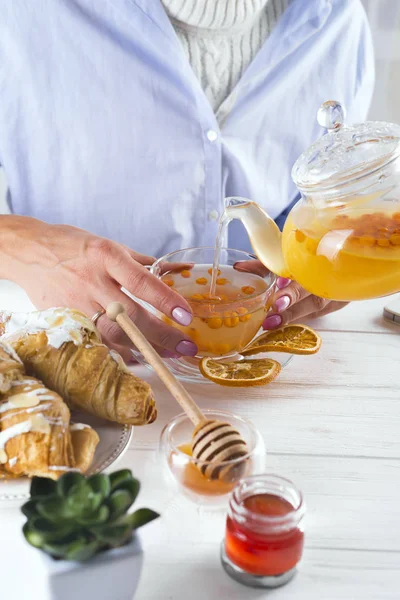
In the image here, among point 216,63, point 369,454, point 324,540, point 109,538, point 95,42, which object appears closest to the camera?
point 109,538

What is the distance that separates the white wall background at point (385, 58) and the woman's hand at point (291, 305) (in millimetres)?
1418

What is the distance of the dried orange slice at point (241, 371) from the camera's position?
95 centimetres

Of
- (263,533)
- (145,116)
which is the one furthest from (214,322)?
(145,116)

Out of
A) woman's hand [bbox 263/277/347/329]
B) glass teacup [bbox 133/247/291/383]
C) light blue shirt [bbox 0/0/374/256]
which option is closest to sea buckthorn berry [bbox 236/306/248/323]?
glass teacup [bbox 133/247/291/383]

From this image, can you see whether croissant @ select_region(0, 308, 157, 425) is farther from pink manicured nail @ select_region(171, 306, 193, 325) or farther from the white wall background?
the white wall background

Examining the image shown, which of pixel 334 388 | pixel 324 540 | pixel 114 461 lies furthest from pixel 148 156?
pixel 324 540

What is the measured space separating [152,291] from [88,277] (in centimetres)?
14

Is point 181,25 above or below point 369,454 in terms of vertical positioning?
above

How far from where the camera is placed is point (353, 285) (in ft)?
2.89

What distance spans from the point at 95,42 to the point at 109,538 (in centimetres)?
108

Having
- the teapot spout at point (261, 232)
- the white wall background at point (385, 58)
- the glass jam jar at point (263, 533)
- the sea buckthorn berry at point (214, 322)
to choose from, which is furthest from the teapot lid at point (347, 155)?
the white wall background at point (385, 58)

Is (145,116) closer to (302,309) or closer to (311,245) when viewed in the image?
(302,309)

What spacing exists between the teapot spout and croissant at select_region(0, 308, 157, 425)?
26cm

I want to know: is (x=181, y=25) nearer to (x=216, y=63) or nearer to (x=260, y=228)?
(x=216, y=63)
